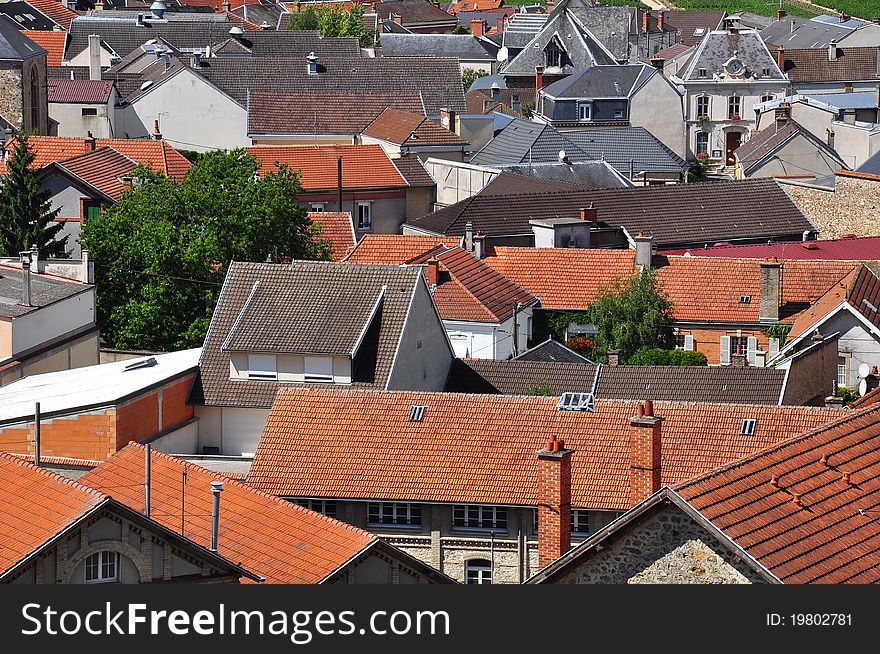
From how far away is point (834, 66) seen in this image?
3979 inches

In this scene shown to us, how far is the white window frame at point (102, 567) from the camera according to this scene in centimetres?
2297

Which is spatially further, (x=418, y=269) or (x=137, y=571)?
(x=418, y=269)

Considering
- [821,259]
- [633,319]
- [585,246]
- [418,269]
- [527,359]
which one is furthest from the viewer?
[585,246]

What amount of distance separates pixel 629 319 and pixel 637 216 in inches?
541

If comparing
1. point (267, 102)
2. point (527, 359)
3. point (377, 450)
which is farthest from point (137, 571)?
point (267, 102)

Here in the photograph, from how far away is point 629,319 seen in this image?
170 feet

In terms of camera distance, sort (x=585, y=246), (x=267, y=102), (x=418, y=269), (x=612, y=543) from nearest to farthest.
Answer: (x=612, y=543) → (x=418, y=269) → (x=585, y=246) → (x=267, y=102)

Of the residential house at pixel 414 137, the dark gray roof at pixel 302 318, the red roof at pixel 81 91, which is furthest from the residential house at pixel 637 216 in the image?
the red roof at pixel 81 91

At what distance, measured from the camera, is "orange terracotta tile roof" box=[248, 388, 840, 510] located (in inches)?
1315

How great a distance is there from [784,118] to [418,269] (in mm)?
41372

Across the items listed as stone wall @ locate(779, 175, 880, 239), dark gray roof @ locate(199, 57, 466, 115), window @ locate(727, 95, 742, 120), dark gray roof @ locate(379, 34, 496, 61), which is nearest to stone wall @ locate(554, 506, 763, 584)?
stone wall @ locate(779, 175, 880, 239)

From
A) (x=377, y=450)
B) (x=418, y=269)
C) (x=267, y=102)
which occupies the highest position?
(x=267, y=102)

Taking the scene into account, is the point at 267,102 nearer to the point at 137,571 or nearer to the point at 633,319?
the point at 633,319

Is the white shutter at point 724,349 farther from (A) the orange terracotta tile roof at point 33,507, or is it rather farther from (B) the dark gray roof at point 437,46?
(B) the dark gray roof at point 437,46
